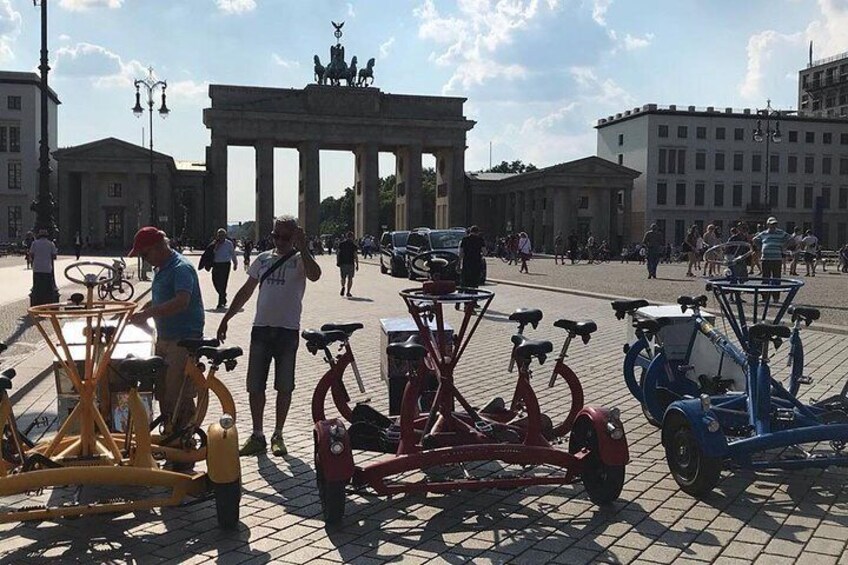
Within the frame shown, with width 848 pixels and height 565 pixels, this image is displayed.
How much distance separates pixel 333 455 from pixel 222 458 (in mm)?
659

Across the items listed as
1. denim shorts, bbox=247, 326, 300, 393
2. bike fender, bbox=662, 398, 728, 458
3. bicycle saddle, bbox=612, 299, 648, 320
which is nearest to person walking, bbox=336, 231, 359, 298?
bicycle saddle, bbox=612, 299, 648, 320

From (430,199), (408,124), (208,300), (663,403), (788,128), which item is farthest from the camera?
(430,199)

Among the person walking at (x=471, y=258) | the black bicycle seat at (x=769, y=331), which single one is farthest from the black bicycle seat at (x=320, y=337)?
the person walking at (x=471, y=258)

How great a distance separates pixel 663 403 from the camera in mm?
7145

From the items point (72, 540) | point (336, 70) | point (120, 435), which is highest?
point (336, 70)

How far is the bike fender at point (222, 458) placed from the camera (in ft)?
16.8

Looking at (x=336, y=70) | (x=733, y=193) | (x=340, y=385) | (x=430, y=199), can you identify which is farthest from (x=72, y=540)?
(x=430, y=199)

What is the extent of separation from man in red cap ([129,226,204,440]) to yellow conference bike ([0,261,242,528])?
0.94ft

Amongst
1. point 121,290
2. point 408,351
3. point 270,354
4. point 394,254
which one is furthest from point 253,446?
point 394,254

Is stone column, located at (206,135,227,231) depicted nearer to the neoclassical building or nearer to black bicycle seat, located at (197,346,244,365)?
the neoclassical building

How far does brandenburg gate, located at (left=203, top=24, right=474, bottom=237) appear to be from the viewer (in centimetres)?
8488

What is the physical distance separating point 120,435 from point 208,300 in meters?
17.1

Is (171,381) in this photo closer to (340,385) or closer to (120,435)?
(120,435)

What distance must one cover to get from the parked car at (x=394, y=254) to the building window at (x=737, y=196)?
219 feet
